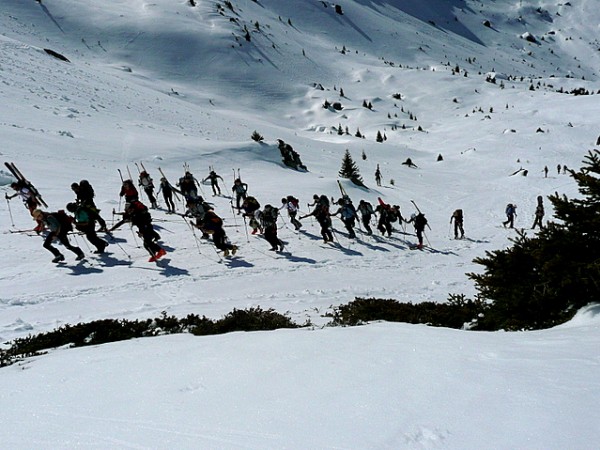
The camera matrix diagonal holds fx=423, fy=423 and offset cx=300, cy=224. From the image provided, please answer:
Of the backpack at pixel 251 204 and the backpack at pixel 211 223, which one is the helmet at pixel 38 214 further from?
the backpack at pixel 251 204

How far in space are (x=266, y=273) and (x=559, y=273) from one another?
8.08m

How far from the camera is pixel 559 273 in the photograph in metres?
6.27

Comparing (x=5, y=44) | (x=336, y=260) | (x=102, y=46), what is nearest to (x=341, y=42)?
(x=102, y=46)

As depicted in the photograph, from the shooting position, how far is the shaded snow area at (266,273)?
3.22m

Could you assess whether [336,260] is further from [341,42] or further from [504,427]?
[341,42]

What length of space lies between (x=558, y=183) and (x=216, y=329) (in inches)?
1419

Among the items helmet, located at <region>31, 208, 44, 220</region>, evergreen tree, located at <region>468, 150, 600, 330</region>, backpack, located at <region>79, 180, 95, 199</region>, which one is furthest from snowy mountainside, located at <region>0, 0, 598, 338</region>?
evergreen tree, located at <region>468, 150, 600, 330</region>

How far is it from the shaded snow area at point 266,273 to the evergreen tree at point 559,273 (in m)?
0.44

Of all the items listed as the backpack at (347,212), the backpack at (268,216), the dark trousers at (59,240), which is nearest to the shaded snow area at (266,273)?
the dark trousers at (59,240)

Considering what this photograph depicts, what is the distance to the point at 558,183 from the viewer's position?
34.9m

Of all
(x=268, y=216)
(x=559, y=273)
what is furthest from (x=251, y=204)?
(x=559, y=273)

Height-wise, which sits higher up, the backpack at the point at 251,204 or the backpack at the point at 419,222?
the backpack at the point at 251,204

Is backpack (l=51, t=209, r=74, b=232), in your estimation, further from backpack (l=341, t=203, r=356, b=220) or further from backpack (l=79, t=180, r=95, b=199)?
backpack (l=341, t=203, r=356, b=220)

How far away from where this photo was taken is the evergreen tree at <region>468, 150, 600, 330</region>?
6.14 metres
